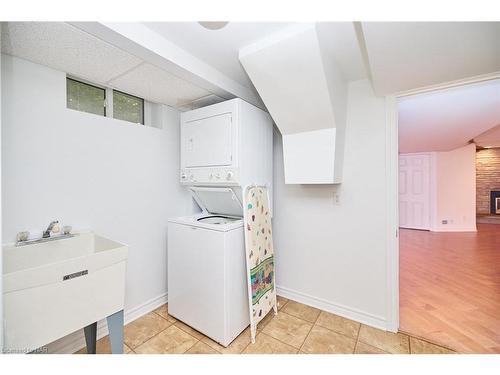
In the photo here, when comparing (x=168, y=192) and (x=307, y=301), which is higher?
(x=168, y=192)

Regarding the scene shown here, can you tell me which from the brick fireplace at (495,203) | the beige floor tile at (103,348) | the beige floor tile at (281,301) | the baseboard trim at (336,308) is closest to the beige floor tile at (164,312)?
the beige floor tile at (103,348)

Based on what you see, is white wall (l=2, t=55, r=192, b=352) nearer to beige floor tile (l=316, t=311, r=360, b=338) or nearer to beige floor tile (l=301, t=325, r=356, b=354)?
beige floor tile (l=301, t=325, r=356, b=354)

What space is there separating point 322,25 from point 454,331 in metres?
2.59

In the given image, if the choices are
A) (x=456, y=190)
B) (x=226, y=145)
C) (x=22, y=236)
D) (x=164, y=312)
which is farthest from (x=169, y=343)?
(x=456, y=190)

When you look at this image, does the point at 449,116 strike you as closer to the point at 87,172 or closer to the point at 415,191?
the point at 415,191

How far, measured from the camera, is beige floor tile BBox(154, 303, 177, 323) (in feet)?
6.93

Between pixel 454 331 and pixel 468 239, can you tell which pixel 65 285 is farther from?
pixel 468 239

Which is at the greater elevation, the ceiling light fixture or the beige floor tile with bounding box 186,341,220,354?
the ceiling light fixture

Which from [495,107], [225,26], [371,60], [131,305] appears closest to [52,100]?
[225,26]

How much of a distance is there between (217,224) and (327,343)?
130cm

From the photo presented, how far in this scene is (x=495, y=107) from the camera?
3.12m

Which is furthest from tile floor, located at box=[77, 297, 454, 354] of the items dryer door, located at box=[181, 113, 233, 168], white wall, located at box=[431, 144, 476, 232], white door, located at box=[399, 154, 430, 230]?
white wall, located at box=[431, 144, 476, 232]

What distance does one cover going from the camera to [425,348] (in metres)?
1.70

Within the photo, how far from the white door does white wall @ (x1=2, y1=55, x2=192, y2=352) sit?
5.76 m
